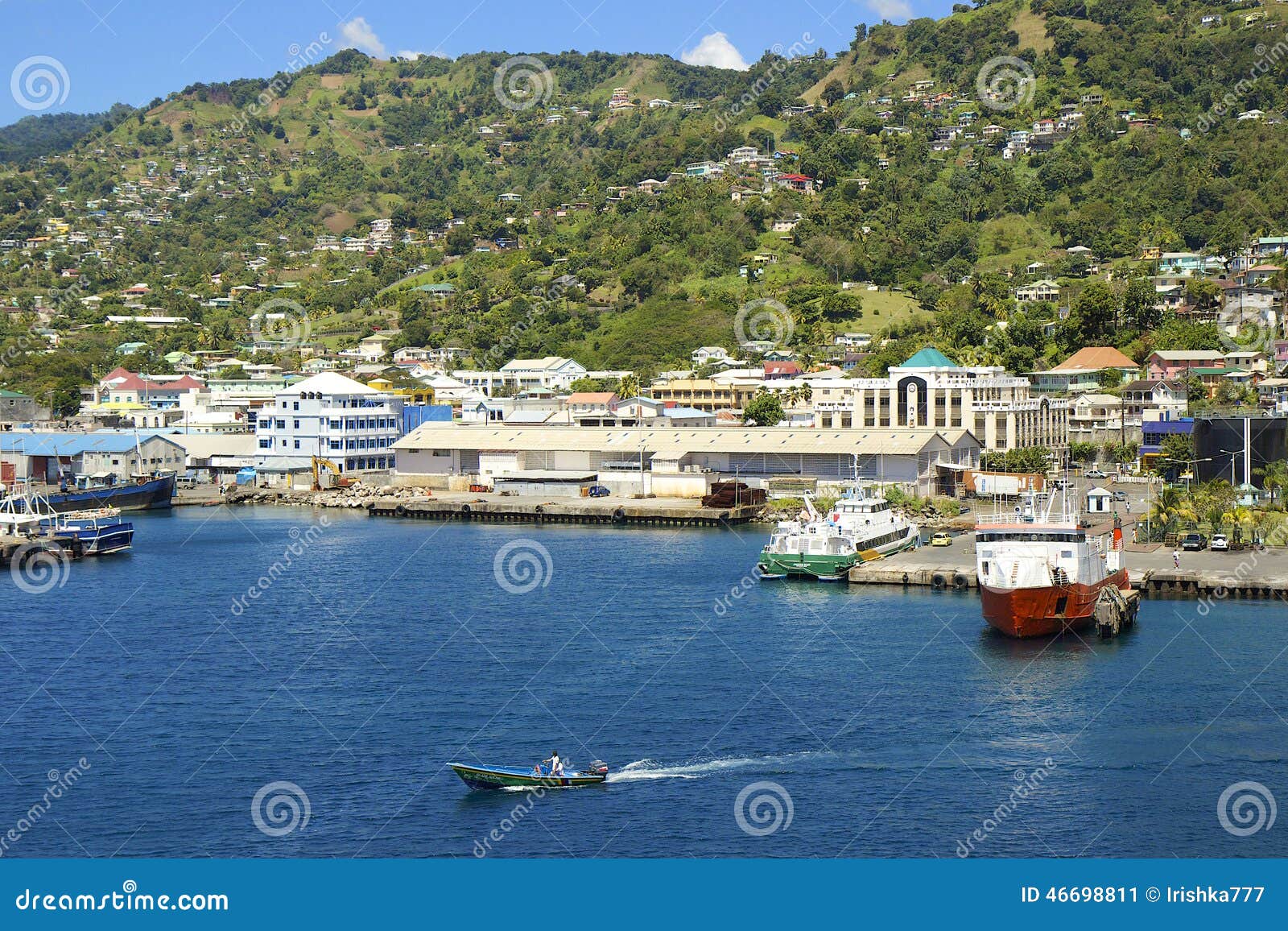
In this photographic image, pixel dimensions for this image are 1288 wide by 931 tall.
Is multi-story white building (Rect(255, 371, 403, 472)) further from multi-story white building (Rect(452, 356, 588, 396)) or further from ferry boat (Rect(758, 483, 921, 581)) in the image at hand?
ferry boat (Rect(758, 483, 921, 581))

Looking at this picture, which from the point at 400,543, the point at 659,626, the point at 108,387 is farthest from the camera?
the point at 108,387

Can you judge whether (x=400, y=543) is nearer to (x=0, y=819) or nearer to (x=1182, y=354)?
(x=0, y=819)

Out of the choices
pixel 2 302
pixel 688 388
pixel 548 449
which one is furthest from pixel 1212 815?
pixel 2 302

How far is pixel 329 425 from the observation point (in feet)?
206

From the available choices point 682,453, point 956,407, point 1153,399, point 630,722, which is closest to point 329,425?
point 682,453

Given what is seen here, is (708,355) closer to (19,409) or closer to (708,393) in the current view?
(708,393)

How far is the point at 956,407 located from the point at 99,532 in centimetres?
3055

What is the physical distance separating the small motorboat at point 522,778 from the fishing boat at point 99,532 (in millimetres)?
26665

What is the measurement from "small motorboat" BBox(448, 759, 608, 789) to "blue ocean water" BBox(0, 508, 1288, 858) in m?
0.20

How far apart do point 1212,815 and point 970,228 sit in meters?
84.6

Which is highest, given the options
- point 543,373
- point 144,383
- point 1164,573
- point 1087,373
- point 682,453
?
point 543,373

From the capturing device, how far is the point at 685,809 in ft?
63.2

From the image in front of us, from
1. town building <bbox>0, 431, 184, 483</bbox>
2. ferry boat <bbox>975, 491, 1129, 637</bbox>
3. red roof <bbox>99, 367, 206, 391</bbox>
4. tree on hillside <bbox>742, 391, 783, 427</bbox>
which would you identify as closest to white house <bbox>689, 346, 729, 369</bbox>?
tree on hillside <bbox>742, 391, 783, 427</bbox>

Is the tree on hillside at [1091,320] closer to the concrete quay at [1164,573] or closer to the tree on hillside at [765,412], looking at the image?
the tree on hillside at [765,412]
